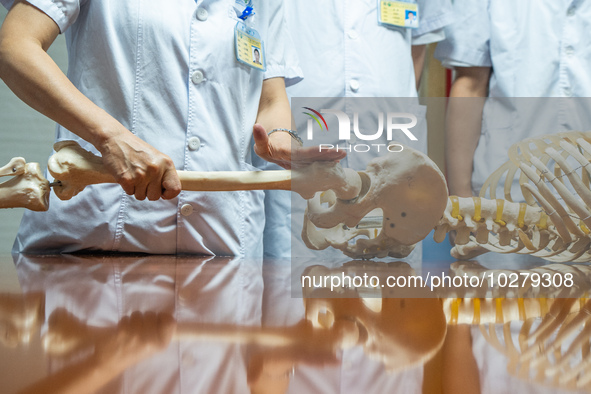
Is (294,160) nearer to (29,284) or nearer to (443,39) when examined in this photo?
(29,284)

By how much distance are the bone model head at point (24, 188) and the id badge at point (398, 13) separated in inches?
34.9

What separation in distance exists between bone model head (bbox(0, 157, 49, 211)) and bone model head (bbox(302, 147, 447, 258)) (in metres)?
0.37

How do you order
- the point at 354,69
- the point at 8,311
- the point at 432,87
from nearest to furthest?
the point at 8,311
the point at 354,69
the point at 432,87

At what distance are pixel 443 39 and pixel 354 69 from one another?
0.97 feet

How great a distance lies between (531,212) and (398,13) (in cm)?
72

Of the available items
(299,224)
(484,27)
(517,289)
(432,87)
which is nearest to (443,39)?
(484,27)

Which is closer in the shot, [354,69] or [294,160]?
[294,160]

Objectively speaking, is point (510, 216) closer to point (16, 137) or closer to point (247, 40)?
point (247, 40)

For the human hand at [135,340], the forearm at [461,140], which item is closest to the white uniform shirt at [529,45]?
the forearm at [461,140]

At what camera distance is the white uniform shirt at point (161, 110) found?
38.6 inches

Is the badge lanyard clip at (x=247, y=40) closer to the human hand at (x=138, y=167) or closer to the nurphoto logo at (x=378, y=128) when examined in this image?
the human hand at (x=138, y=167)

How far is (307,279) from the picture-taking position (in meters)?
0.63

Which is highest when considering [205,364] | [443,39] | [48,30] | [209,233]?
[443,39]

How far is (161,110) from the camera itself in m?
1.02
